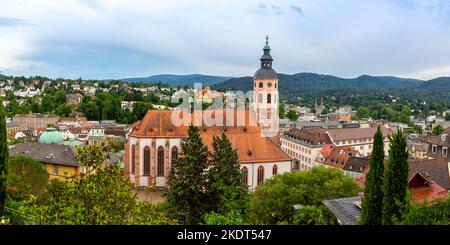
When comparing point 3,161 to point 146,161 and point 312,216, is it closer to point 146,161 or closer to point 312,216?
point 312,216

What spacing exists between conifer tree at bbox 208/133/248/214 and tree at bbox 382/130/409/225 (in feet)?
37.6

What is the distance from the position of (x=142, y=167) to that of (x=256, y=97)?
14.4 meters

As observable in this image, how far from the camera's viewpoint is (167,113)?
39.1m

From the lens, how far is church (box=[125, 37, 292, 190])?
37.1m

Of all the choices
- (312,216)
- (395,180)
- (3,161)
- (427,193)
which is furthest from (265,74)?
(3,161)

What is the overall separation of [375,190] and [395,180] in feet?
3.21

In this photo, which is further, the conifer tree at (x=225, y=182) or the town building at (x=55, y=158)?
the town building at (x=55, y=158)

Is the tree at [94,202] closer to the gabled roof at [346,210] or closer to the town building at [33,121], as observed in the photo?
the gabled roof at [346,210]

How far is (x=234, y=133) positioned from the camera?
124 feet

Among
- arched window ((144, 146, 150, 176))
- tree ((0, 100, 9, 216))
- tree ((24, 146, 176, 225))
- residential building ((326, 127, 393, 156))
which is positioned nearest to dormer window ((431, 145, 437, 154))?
arched window ((144, 146, 150, 176))

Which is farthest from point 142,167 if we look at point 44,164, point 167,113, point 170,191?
point 170,191

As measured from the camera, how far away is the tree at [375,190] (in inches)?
530

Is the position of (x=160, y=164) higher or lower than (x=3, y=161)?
lower

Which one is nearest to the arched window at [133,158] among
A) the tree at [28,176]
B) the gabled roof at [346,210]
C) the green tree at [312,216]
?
the tree at [28,176]
